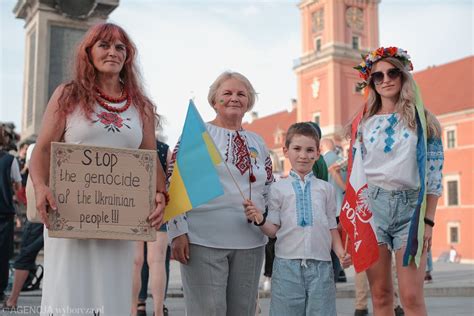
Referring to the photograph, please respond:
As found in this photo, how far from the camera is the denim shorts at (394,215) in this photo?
400cm

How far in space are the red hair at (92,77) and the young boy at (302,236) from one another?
1.07 metres

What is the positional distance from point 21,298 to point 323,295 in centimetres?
525

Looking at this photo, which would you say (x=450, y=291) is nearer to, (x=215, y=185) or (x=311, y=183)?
(x=311, y=183)

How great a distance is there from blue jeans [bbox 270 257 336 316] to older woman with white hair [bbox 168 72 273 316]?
177mm

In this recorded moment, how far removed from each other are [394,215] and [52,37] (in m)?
10.5

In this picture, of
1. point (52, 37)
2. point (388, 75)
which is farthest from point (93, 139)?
point (52, 37)

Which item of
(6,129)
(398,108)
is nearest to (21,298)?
(6,129)

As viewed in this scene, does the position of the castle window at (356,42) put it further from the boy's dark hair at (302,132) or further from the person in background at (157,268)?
the boy's dark hair at (302,132)

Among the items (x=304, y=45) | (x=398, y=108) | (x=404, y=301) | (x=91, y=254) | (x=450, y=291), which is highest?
(x=304, y=45)

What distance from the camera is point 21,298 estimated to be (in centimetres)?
795

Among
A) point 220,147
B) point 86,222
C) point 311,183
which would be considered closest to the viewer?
point 86,222

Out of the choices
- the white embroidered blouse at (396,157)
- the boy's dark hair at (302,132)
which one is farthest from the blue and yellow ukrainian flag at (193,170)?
the white embroidered blouse at (396,157)

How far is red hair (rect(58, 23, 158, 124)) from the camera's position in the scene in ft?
10.7

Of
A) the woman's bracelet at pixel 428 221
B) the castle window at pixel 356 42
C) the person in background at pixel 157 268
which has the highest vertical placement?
the castle window at pixel 356 42
